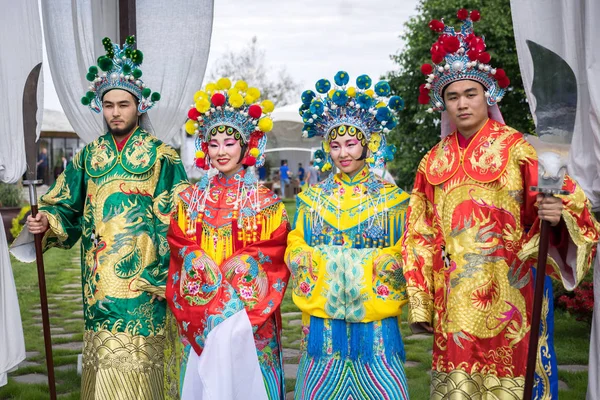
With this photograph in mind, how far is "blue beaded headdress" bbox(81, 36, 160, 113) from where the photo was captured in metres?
4.09

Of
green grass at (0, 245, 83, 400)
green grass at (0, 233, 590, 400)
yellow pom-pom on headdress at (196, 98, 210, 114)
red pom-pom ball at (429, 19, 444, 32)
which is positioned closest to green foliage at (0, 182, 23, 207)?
green grass at (0, 245, 83, 400)

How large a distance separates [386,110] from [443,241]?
2.47 ft

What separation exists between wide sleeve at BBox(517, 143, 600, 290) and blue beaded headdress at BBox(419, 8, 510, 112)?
35cm

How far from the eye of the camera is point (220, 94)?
366 cm

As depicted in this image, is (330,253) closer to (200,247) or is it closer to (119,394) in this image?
(200,247)

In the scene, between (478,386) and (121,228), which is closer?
(478,386)

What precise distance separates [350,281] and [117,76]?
190 cm

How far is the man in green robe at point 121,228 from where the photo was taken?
3.94 m

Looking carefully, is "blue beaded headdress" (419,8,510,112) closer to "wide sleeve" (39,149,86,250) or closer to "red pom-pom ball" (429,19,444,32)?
"red pom-pom ball" (429,19,444,32)

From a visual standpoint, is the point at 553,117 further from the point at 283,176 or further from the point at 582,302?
the point at 283,176

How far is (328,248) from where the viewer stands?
3465 mm

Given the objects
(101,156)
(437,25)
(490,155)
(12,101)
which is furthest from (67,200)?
(490,155)

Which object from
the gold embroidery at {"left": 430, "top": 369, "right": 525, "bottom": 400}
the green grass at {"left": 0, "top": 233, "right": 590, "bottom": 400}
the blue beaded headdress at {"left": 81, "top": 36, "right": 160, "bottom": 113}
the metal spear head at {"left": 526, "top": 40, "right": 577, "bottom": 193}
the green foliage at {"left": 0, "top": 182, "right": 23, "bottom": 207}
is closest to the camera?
the metal spear head at {"left": 526, "top": 40, "right": 577, "bottom": 193}

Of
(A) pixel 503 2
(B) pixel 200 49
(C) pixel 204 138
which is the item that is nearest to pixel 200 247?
(C) pixel 204 138
